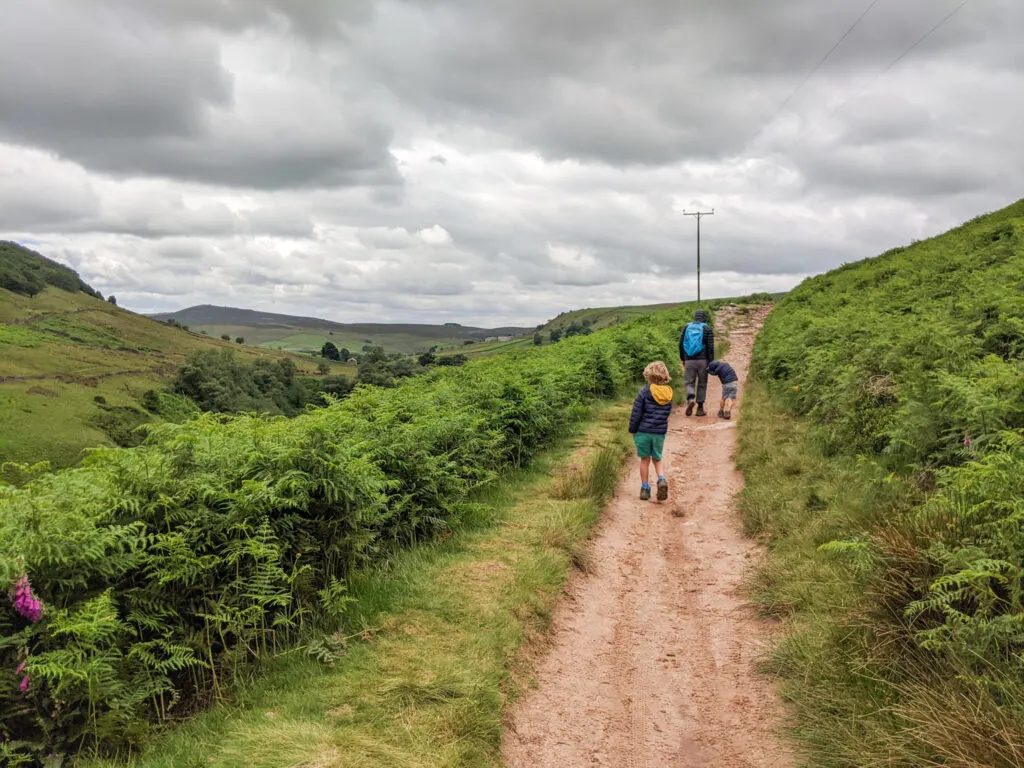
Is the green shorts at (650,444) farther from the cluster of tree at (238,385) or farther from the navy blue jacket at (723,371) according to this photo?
the cluster of tree at (238,385)

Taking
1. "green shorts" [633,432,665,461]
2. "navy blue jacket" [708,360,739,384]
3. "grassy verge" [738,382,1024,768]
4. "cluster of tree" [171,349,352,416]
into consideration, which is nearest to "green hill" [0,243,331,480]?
"cluster of tree" [171,349,352,416]

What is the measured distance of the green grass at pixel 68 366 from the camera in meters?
84.8

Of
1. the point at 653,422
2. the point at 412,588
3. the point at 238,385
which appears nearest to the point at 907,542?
the point at 412,588

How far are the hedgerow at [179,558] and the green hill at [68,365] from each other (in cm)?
3008

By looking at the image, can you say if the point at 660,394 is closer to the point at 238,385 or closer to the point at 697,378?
the point at 697,378

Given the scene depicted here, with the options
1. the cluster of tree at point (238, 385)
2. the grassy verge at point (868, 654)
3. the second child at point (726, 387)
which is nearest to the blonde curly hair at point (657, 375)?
the grassy verge at point (868, 654)

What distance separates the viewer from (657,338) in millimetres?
23797

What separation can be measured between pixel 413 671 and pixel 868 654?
342 cm

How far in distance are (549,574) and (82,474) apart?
15.8 ft

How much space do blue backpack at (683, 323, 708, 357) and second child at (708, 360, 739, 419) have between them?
744mm

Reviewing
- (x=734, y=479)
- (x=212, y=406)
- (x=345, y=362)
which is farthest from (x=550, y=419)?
(x=345, y=362)

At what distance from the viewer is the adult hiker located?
15.3m

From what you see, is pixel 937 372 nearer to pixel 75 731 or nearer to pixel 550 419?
pixel 550 419

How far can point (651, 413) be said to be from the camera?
9.80 meters
